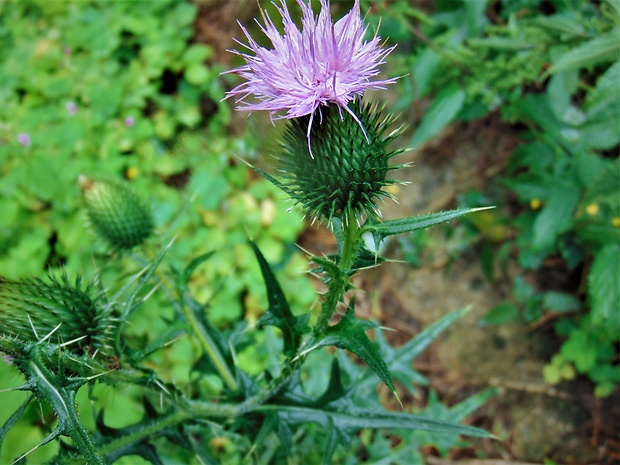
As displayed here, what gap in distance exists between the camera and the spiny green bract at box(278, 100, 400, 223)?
1.53 metres

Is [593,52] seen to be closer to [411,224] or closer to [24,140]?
[411,224]

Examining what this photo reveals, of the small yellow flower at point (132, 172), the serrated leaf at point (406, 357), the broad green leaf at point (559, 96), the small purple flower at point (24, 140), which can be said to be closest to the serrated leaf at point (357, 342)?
the serrated leaf at point (406, 357)

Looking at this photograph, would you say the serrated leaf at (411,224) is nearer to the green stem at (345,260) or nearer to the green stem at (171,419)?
the green stem at (345,260)

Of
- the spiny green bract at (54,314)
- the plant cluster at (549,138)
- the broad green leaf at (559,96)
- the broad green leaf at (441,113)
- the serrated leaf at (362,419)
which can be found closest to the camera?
the spiny green bract at (54,314)

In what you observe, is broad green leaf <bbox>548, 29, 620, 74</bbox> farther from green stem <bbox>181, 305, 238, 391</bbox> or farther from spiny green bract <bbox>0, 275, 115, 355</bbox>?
spiny green bract <bbox>0, 275, 115, 355</bbox>

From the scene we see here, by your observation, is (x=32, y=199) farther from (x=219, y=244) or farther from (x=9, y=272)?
(x=219, y=244)

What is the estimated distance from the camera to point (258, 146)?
4344 millimetres

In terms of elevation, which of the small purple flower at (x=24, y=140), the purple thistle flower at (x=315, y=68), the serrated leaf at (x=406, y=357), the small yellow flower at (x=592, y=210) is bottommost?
the small yellow flower at (x=592, y=210)

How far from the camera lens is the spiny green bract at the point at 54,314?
66.1 inches

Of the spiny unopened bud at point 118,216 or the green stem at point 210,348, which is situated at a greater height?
the spiny unopened bud at point 118,216

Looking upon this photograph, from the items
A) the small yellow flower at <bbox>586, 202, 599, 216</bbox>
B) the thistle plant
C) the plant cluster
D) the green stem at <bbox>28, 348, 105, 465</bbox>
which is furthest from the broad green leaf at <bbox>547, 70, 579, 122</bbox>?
the green stem at <bbox>28, 348, 105, 465</bbox>

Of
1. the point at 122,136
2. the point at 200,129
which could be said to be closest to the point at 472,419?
the point at 200,129

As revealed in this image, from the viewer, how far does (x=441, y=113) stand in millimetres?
3045

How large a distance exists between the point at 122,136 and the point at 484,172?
2800 mm
